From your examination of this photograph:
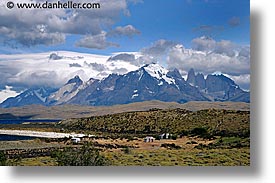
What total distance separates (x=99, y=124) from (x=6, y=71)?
1.63 meters

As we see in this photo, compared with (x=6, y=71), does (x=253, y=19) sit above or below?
above

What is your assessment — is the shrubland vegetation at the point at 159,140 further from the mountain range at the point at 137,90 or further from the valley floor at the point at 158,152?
the mountain range at the point at 137,90

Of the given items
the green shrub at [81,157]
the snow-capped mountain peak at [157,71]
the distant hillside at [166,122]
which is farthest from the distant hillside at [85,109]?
the green shrub at [81,157]

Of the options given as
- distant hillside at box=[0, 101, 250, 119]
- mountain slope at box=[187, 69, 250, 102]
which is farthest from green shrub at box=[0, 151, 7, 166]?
mountain slope at box=[187, 69, 250, 102]

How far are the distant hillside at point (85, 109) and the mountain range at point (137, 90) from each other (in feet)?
0.23

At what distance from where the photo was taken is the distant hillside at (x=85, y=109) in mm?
8172

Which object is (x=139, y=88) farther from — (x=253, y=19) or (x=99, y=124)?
(x=253, y=19)

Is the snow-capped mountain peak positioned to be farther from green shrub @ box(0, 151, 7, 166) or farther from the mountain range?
green shrub @ box(0, 151, 7, 166)

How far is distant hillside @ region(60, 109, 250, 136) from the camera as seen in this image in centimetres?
820

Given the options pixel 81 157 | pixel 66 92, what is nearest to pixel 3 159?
pixel 81 157

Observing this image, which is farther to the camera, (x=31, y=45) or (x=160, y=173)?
(x=31, y=45)

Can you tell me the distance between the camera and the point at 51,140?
8180 millimetres

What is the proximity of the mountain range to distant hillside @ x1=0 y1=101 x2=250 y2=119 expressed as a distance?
0.07 meters

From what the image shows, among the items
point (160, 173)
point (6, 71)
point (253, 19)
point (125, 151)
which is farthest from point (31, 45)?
point (253, 19)
